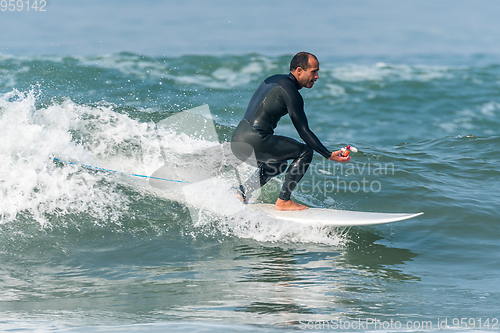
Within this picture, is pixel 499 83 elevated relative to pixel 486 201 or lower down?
elevated

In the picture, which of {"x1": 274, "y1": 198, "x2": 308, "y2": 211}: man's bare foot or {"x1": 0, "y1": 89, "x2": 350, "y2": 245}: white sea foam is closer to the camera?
{"x1": 0, "y1": 89, "x2": 350, "y2": 245}: white sea foam

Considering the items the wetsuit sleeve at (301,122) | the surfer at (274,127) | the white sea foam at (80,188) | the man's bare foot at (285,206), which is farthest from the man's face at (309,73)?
the white sea foam at (80,188)

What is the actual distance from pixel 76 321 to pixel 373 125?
12.5 m

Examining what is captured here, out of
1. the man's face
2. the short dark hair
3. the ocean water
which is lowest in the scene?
the ocean water

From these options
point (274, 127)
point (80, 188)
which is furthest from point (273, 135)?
point (80, 188)

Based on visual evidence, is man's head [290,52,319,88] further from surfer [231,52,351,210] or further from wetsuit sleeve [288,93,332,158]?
wetsuit sleeve [288,93,332,158]

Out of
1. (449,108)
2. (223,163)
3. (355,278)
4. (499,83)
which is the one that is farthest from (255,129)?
(499,83)

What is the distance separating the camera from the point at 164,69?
57.5ft

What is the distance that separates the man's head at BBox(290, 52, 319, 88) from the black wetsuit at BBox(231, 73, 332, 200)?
0.24 feet

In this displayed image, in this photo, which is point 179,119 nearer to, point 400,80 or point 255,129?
point 255,129

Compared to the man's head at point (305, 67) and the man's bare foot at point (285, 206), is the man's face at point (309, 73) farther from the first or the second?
the man's bare foot at point (285, 206)

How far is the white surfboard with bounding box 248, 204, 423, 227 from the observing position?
18.2 feet

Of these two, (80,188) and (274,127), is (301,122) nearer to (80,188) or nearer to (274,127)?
(274,127)

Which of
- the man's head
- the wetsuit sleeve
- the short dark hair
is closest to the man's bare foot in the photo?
the wetsuit sleeve
